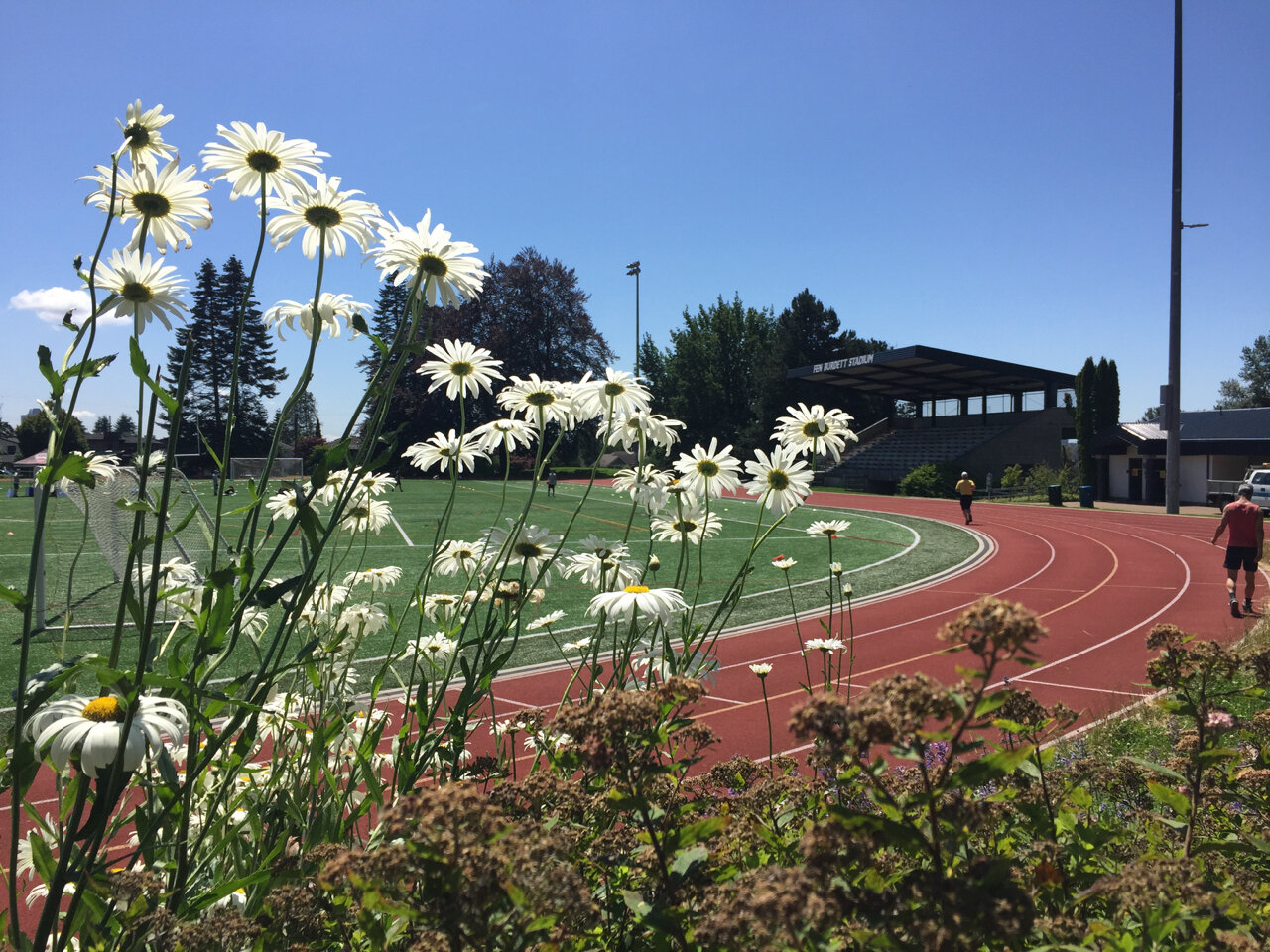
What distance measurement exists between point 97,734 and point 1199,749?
80.7 inches

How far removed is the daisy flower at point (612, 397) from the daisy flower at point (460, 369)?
33 cm

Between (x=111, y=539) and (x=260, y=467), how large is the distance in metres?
33.2

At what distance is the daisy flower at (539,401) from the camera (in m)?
2.55

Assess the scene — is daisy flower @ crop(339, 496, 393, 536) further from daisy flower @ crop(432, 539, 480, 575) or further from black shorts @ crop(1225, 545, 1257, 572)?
black shorts @ crop(1225, 545, 1257, 572)

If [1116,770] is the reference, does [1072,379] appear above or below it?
above

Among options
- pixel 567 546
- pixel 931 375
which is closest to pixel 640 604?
pixel 567 546

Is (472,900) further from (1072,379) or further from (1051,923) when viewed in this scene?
(1072,379)

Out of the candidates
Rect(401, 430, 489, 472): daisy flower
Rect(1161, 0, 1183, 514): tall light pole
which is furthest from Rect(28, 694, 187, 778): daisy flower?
Rect(1161, 0, 1183, 514): tall light pole

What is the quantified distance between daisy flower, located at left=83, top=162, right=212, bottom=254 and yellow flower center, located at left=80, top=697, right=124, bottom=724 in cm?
97

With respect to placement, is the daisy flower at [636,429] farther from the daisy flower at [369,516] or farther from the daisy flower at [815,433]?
the daisy flower at [369,516]

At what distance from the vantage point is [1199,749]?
151cm

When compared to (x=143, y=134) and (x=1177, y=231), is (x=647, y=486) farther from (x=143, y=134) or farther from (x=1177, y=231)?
(x=1177, y=231)

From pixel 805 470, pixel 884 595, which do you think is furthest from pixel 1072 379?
pixel 805 470

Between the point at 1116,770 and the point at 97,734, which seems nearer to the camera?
the point at 97,734
